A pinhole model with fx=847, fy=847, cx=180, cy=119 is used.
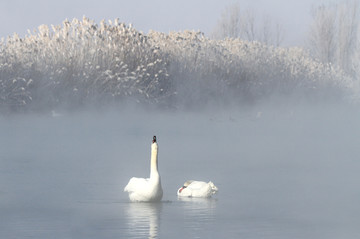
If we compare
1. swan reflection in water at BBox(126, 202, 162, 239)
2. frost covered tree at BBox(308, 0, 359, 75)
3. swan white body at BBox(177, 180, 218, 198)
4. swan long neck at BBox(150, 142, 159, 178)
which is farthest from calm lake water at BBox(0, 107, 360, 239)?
frost covered tree at BBox(308, 0, 359, 75)

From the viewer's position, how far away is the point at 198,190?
1036 centimetres

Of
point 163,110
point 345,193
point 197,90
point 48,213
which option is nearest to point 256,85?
point 197,90

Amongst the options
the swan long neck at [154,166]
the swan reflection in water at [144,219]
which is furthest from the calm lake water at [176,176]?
the swan long neck at [154,166]

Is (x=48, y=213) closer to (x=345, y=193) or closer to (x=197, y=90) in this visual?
(x=345, y=193)

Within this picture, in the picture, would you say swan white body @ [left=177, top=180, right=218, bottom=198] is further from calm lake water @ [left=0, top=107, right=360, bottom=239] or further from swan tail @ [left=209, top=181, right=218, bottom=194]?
calm lake water @ [left=0, top=107, right=360, bottom=239]

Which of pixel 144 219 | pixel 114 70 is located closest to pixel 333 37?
pixel 114 70

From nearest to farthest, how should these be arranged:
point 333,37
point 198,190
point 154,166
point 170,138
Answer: point 154,166, point 198,190, point 170,138, point 333,37

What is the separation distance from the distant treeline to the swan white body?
12134 mm

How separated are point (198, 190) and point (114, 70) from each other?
14511 mm

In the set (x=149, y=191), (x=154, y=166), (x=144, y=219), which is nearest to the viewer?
(x=144, y=219)

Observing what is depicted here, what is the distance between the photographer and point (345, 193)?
10.8 m

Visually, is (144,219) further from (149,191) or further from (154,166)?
(154,166)

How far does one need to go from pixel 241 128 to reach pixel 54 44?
5835mm

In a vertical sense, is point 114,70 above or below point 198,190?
above
